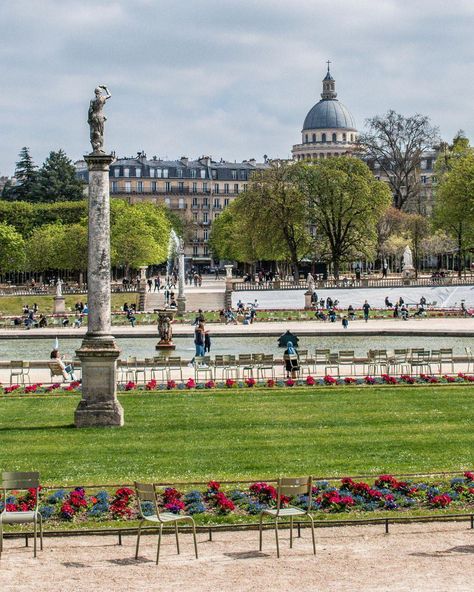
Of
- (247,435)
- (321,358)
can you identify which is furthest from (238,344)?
(247,435)

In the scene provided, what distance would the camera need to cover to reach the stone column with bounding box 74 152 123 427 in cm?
3097

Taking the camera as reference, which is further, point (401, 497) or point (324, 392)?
point (324, 392)

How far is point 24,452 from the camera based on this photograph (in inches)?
1059

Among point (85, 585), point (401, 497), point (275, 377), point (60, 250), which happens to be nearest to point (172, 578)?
point (85, 585)

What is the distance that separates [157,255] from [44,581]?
386 feet

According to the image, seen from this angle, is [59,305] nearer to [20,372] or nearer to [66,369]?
[20,372]

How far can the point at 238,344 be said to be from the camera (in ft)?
208

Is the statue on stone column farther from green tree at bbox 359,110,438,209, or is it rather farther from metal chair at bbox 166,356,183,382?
green tree at bbox 359,110,438,209

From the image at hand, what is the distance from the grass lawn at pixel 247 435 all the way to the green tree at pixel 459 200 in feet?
236

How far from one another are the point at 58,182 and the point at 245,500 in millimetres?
137901

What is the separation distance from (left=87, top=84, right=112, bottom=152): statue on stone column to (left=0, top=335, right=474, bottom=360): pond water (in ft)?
82.5

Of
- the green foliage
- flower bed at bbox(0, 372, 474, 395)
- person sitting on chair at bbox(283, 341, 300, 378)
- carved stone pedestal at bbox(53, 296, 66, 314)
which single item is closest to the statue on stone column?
flower bed at bbox(0, 372, 474, 395)

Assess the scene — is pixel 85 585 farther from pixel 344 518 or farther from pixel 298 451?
pixel 298 451

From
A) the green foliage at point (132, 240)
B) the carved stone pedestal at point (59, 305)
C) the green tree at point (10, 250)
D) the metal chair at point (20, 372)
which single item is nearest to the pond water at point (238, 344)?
the metal chair at point (20, 372)
